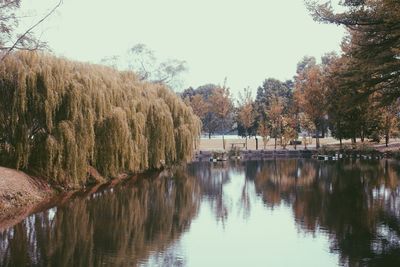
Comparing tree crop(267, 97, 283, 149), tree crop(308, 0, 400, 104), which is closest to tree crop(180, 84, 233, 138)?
tree crop(267, 97, 283, 149)

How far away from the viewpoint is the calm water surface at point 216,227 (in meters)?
12.4

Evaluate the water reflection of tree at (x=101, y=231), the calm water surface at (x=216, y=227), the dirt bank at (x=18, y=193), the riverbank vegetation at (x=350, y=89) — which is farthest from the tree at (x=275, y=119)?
the dirt bank at (x=18, y=193)

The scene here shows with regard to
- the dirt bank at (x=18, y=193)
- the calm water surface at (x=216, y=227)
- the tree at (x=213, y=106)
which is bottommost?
the calm water surface at (x=216, y=227)

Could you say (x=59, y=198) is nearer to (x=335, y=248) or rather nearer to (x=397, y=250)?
(x=335, y=248)

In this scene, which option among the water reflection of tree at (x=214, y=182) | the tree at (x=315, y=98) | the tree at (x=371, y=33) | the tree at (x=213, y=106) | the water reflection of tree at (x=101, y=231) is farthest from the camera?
the tree at (x=213, y=106)

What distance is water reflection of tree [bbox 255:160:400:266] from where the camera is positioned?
13.3 metres

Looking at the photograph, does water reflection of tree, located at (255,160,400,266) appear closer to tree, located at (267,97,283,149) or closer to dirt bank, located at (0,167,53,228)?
dirt bank, located at (0,167,53,228)

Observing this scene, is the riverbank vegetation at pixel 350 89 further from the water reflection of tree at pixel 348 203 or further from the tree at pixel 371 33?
the water reflection of tree at pixel 348 203

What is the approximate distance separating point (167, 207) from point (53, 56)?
9.34 meters

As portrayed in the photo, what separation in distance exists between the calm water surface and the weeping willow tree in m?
1.58

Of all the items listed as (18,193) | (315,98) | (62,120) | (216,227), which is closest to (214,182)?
(62,120)

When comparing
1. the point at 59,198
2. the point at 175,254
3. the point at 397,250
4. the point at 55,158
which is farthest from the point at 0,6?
the point at 397,250

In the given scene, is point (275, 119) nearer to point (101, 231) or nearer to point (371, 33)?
point (371, 33)

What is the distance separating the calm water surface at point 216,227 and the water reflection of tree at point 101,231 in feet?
0.09
